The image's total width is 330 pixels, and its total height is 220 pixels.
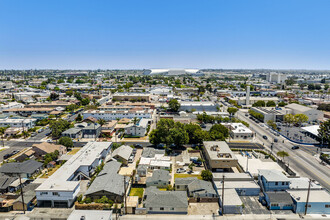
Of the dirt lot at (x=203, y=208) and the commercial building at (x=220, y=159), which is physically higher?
the commercial building at (x=220, y=159)

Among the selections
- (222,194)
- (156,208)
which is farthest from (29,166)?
(222,194)

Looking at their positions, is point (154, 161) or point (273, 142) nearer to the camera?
point (154, 161)

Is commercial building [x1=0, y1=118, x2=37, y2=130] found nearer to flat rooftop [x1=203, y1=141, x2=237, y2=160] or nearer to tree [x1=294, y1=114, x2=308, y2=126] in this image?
flat rooftop [x1=203, y1=141, x2=237, y2=160]

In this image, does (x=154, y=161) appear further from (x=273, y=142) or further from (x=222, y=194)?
(x=273, y=142)

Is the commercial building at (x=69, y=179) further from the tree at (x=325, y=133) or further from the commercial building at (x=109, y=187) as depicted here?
the tree at (x=325, y=133)

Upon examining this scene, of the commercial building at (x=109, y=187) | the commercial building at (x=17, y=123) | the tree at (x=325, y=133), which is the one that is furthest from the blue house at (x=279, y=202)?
the commercial building at (x=17, y=123)

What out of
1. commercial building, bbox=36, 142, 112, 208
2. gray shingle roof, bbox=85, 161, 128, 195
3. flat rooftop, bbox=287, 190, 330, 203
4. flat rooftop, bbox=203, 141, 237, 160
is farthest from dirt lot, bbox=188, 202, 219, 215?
commercial building, bbox=36, 142, 112, 208
